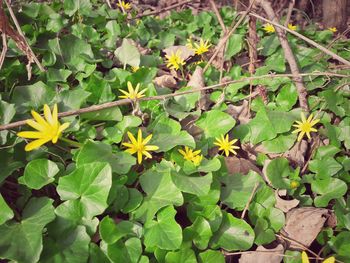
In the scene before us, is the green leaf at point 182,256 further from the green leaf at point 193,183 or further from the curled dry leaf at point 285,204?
the curled dry leaf at point 285,204

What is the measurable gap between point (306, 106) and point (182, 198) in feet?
2.96

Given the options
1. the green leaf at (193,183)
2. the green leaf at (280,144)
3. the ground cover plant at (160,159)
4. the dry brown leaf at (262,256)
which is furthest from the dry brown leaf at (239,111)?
the dry brown leaf at (262,256)

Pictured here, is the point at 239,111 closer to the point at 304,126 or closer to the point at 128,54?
the point at 304,126

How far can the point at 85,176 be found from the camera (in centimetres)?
108

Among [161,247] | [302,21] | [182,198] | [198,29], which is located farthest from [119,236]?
[302,21]

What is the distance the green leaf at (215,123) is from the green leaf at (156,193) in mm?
366

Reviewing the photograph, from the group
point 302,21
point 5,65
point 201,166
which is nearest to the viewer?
point 201,166

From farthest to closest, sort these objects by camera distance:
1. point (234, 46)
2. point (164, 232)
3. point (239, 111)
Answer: point (234, 46) → point (239, 111) → point (164, 232)

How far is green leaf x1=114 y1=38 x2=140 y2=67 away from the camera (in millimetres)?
1807

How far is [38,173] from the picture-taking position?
112 cm

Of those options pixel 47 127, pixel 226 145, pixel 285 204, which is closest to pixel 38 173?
pixel 47 127

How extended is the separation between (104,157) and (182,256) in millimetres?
408

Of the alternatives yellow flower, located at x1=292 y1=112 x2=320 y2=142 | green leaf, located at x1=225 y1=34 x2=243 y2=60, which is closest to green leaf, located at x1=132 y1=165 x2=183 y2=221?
yellow flower, located at x1=292 y1=112 x2=320 y2=142

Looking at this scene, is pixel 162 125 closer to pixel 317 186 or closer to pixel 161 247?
pixel 161 247
